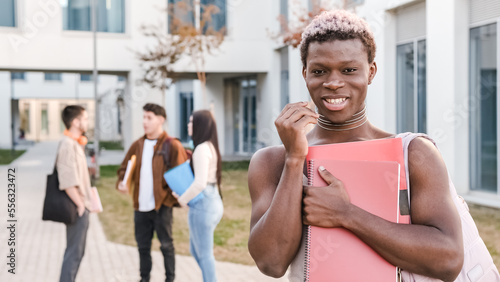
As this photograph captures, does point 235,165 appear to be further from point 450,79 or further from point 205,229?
point 205,229

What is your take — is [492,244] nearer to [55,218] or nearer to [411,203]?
[55,218]

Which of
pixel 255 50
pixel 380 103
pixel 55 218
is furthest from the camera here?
pixel 255 50

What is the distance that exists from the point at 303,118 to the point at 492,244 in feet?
21.2

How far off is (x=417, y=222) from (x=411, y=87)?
1204cm

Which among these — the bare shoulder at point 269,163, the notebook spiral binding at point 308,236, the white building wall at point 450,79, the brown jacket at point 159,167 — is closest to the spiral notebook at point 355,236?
the notebook spiral binding at point 308,236

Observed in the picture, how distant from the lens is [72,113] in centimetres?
530

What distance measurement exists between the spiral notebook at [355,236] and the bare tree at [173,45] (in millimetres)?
17205

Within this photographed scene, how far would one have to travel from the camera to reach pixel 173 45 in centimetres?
1916

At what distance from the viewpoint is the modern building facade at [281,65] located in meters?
10.8

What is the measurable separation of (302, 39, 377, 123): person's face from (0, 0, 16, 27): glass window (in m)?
20.8

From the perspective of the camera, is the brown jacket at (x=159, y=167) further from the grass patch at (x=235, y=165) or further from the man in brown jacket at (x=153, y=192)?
the grass patch at (x=235, y=165)

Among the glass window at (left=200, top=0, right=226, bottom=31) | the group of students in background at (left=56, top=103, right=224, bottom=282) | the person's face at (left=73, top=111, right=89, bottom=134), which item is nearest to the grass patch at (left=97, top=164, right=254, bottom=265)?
the group of students in background at (left=56, top=103, right=224, bottom=282)

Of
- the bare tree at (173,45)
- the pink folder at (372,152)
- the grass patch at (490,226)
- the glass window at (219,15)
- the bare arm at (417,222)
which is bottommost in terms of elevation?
the grass patch at (490,226)

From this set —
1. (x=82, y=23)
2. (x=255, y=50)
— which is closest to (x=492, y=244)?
(x=255, y=50)
